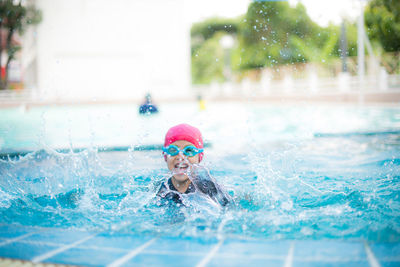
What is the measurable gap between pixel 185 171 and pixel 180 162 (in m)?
0.09

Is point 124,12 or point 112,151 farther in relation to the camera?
point 124,12

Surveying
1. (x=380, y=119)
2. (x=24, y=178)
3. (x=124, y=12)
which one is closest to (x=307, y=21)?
(x=124, y=12)

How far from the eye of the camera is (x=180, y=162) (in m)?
3.15

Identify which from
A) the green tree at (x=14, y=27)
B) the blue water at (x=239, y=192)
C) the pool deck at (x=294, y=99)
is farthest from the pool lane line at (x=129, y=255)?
the green tree at (x=14, y=27)

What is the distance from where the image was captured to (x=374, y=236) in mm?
2414

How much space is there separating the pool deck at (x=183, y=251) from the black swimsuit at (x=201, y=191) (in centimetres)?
87

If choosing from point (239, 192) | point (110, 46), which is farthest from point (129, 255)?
point (110, 46)

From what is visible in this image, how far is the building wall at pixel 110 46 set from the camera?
2817cm

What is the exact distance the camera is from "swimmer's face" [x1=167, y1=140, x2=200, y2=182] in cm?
316

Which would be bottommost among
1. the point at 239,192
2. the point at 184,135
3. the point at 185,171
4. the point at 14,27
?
the point at 239,192

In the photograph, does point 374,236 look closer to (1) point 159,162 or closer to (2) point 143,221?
(2) point 143,221

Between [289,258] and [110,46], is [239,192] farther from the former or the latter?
[110,46]

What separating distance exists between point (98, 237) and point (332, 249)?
1.30 meters

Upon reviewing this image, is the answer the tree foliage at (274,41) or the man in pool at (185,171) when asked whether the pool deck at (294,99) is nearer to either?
the man in pool at (185,171)
